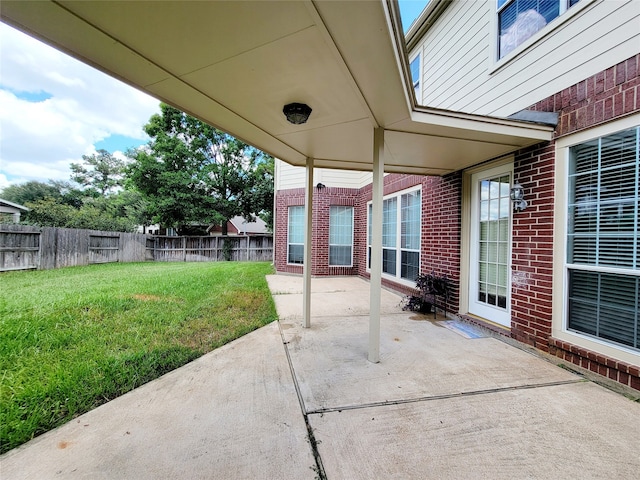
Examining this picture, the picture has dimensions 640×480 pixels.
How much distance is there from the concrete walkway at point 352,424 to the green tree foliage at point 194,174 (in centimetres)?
1437

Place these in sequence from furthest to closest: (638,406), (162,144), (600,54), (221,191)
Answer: (221,191), (162,144), (600,54), (638,406)

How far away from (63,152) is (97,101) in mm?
26270

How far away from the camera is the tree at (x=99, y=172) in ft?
111

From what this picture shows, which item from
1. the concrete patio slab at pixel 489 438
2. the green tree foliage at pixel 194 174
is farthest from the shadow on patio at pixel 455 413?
the green tree foliage at pixel 194 174

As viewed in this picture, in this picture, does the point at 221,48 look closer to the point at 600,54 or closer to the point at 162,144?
the point at 600,54

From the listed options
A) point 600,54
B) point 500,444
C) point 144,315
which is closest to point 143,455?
point 500,444

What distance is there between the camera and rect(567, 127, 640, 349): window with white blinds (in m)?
2.55

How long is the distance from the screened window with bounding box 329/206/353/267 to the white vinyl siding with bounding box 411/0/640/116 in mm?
4260

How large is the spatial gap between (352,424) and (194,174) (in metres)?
16.6

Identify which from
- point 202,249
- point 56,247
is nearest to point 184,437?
point 56,247

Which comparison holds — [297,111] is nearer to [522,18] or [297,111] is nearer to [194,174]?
[522,18]

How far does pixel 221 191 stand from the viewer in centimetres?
1700

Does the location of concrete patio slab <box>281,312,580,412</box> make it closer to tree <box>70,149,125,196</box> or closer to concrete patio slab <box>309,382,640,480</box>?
concrete patio slab <box>309,382,640,480</box>

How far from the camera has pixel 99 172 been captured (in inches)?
1361
